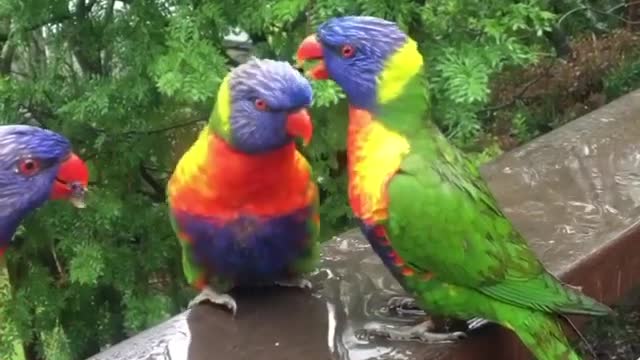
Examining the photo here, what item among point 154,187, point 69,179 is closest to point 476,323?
point 69,179

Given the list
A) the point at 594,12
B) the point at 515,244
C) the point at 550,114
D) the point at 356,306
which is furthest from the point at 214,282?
the point at 594,12

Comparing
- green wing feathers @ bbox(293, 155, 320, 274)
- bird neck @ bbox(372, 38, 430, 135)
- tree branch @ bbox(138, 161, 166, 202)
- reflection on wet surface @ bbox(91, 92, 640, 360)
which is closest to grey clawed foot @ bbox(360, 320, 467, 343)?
reflection on wet surface @ bbox(91, 92, 640, 360)

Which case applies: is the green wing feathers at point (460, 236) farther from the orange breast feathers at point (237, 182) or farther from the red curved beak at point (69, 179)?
the red curved beak at point (69, 179)

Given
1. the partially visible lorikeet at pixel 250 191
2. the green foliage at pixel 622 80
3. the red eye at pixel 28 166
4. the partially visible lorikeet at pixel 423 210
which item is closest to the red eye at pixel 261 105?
the partially visible lorikeet at pixel 250 191

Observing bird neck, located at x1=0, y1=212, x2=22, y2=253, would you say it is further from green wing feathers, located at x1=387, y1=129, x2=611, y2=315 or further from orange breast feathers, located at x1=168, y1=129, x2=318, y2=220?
green wing feathers, located at x1=387, y1=129, x2=611, y2=315

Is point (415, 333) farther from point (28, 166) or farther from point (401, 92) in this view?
point (28, 166)

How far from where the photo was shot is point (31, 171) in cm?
140

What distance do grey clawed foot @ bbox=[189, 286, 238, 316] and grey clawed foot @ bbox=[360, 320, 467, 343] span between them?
0.21 metres

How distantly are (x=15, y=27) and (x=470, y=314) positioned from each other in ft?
4.32

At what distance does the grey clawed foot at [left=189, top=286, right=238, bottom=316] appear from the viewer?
1.50 meters

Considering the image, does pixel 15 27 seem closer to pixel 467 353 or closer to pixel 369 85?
pixel 369 85

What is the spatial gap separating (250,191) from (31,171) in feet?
1.02

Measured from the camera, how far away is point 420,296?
4.36 ft

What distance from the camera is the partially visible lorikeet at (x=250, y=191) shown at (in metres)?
1.34
